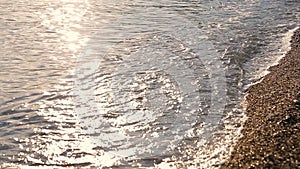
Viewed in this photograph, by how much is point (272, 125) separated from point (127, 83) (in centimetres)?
396

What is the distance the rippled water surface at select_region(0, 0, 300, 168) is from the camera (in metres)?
7.53

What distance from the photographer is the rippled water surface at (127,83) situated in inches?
296

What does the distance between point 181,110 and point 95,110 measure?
1646 mm

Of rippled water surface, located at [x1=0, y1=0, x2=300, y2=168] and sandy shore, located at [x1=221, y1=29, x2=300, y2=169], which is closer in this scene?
sandy shore, located at [x1=221, y1=29, x2=300, y2=169]

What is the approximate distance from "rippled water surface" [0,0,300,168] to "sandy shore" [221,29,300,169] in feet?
0.95

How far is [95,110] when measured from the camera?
9078mm

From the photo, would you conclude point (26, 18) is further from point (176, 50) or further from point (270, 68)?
point (270, 68)

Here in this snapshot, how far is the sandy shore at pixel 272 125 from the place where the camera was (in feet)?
20.6

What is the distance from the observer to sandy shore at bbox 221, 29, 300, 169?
6266mm

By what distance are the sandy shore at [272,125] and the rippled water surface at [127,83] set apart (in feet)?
0.95

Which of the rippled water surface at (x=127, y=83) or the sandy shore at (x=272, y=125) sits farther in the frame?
the rippled water surface at (x=127, y=83)

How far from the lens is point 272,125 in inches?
295

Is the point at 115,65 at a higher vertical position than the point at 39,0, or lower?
lower

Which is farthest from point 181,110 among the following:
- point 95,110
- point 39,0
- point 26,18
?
point 39,0
